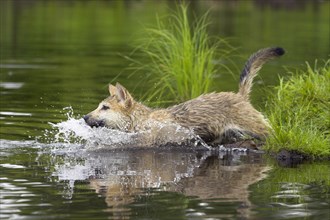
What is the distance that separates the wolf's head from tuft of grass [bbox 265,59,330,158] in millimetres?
2234

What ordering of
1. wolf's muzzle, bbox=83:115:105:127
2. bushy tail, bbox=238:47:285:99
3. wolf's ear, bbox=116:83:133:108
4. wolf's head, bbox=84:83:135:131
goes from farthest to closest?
bushy tail, bbox=238:47:285:99
wolf's ear, bbox=116:83:133:108
wolf's head, bbox=84:83:135:131
wolf's muzzle, bbox=83:115:105:127

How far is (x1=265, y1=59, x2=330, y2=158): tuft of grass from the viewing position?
14727 mm

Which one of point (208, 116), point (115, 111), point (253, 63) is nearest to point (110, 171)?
point (115, 111)

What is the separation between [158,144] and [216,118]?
1.02 meters

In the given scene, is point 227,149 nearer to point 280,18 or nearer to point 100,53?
point 100,53

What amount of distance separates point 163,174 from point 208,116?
2.34 m

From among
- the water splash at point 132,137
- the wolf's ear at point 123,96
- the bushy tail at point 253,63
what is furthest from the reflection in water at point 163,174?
the bushy tail at point 253,63

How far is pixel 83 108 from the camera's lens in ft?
64.8

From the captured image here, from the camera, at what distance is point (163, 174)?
43.9 feet

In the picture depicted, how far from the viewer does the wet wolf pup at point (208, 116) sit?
49.5 ft

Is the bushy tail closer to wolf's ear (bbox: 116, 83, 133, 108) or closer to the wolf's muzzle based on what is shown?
wolf's ear (bbox: 116, 83, 133, 108)

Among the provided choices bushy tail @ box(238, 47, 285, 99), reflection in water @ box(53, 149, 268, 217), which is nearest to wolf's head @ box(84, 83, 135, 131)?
reflection in water @ box(53, 149, 268, 217)

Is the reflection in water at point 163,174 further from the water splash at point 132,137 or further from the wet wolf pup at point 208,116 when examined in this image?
the wet wolf pup at point 208,116

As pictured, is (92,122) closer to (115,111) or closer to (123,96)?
(115,111)
